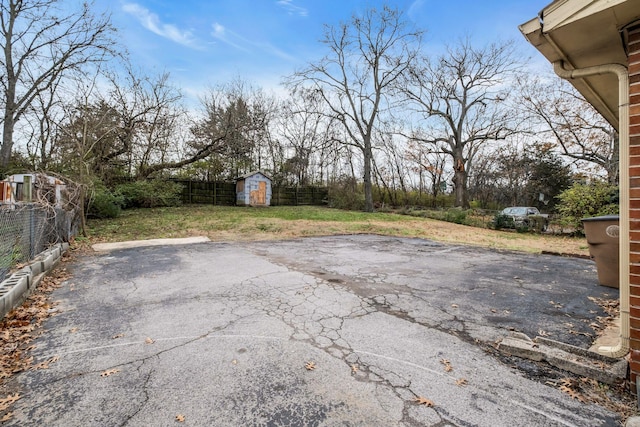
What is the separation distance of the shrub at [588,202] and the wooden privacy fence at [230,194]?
15451 millimetres

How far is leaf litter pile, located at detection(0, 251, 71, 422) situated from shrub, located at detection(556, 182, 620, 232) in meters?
13.5

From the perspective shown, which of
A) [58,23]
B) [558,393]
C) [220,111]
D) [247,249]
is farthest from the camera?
[220,111]

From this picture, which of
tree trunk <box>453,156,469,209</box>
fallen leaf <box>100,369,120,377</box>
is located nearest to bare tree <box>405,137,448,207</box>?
tree trunk <box>453,156,469,209</box>

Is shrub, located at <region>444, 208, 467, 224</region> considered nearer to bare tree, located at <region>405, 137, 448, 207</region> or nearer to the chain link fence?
bare tree, located at <region>405, 137, 448, 207</region>

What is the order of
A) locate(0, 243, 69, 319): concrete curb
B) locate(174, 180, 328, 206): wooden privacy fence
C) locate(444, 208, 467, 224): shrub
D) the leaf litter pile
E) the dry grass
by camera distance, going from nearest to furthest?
1. the leaf litter pile
2. locate(0, 243, 69, 319): concrete curb
3. the dry grass
4. locate(444, 208, 467, 224): shrub
5. locate(174, 180, 328, 206): wooden privacy fence

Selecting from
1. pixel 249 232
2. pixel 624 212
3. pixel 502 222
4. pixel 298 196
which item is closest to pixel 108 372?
pixel 624 212

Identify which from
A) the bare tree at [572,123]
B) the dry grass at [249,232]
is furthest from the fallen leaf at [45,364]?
the bare tree at [572,123]

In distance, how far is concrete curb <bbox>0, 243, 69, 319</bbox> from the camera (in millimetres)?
3143

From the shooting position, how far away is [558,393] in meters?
1.98

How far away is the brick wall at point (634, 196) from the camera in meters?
1.96

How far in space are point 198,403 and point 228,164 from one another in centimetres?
1988

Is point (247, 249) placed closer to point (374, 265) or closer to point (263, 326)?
point (374, 265)

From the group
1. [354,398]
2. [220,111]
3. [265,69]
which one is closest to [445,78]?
[265,69]

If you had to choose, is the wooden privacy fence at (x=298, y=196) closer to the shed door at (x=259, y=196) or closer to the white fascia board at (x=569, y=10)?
the shed door at (x=259, y=196)
